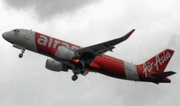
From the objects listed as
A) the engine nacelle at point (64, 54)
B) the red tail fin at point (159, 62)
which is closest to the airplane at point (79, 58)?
the engine nacelle at point (64, 54)

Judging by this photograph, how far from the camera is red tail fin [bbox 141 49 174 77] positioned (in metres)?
71.5

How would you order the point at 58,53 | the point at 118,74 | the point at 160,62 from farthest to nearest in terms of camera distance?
the point at 160,62 → the point at 118,74 → the point at 58,53

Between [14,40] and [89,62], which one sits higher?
[14,40]

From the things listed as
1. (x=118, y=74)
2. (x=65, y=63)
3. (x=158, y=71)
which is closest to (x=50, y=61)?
(x=65, y=63)

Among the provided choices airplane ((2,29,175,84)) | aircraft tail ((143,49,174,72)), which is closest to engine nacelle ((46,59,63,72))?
airplane ((2,29,175,84))

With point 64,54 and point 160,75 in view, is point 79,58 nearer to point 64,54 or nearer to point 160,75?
point 64,54

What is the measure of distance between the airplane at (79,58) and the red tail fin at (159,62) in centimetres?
24

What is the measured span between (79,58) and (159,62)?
14436mm

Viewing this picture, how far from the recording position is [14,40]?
218 ft

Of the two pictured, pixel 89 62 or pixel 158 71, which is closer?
pixel 89 62

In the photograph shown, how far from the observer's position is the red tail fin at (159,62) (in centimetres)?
7150

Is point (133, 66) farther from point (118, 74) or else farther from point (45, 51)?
point (45, 51)

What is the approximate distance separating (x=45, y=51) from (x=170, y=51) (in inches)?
834

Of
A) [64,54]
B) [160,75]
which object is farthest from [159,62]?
[64,54]
